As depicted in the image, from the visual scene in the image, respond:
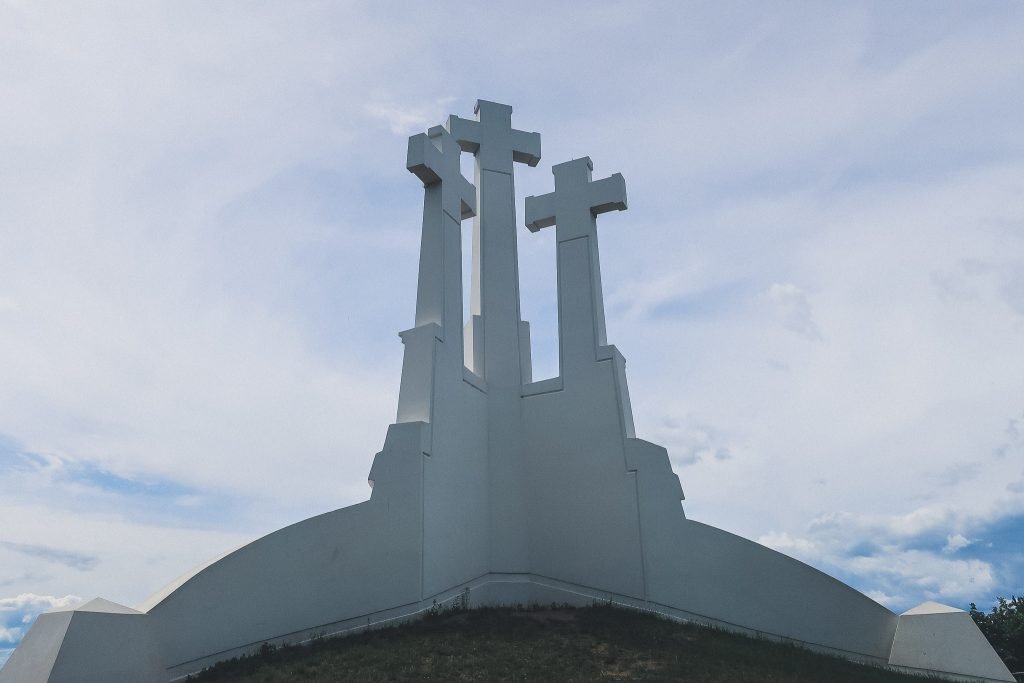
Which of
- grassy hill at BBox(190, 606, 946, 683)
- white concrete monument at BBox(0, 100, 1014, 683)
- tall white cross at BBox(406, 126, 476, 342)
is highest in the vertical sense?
tall white cross at BBox(406, 126, 476, 342)

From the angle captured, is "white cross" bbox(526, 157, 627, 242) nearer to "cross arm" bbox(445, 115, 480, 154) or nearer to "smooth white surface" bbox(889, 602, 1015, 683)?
"cross arm" bbox(445, 115, 480, 154)

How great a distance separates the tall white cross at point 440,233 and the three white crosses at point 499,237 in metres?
0.02

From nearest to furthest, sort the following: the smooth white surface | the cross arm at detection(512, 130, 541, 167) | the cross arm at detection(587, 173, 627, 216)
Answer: the smooth white surface, the cross arm at detection(587, 173, 627, 216), the cross arm at detection(512, 130, 541, 167)

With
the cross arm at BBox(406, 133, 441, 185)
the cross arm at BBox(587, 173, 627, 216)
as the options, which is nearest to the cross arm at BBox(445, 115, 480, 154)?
the cross arm at BBox(406, 133, 441, 185)

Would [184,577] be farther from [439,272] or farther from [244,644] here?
[439,272]

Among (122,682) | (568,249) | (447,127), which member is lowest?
(122,682)

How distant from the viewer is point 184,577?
35.6ft

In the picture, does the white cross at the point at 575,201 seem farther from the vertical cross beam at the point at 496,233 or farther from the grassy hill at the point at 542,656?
the grassy hill at the point at 542,656

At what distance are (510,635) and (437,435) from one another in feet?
12.4

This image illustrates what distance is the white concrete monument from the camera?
1093cm

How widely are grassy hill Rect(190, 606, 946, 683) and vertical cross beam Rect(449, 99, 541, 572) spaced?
8.92ft

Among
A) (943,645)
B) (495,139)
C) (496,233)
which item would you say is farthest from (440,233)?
(943,645)

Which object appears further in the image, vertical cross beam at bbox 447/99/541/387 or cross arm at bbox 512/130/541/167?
cross arm at bbox 512/130/541/167

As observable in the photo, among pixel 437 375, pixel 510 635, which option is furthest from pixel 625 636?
pixel 437 375
